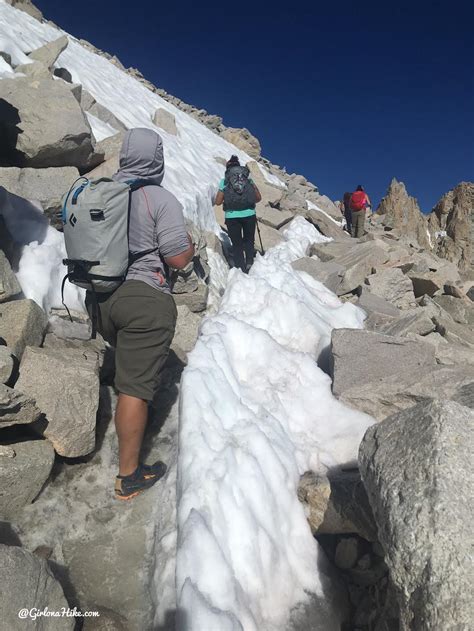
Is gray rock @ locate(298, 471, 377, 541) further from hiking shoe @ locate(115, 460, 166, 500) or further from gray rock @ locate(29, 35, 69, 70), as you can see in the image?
gray rock @ locate(29, 35, 69, 70)

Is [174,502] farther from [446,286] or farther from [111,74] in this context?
[111,74]

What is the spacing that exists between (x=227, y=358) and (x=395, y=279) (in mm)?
5446

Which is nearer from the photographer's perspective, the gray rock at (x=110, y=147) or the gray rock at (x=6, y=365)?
the gray rock at (x=6, y=365)

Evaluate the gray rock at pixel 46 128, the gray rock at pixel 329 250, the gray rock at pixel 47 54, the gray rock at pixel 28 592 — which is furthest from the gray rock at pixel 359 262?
the gray rock at pixel 47 54

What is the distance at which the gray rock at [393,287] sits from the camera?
28.7 ft

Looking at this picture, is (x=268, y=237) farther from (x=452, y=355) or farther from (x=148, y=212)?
(x=148, y=212)

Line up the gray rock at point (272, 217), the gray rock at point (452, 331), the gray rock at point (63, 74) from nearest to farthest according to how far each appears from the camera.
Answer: the gray rock at point (452, 331) → the gray rock at point (63, 74) → the gray rock at point (272, 217)

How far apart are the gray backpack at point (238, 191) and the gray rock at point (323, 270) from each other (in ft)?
7.01

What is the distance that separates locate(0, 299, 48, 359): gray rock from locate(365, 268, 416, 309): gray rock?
6708mm

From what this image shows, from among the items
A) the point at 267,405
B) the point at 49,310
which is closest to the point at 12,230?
the point at 49,310

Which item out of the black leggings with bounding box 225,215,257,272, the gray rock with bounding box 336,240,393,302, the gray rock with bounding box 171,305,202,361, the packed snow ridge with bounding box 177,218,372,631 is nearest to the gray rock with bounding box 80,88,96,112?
the black leggings with bounding box 225,215,257,272

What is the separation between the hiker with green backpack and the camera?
3.29 m

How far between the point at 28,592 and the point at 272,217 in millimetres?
12772

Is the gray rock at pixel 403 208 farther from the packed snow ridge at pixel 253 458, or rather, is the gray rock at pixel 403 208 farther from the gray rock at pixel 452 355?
the packed snow ridge at pixel 253 458
